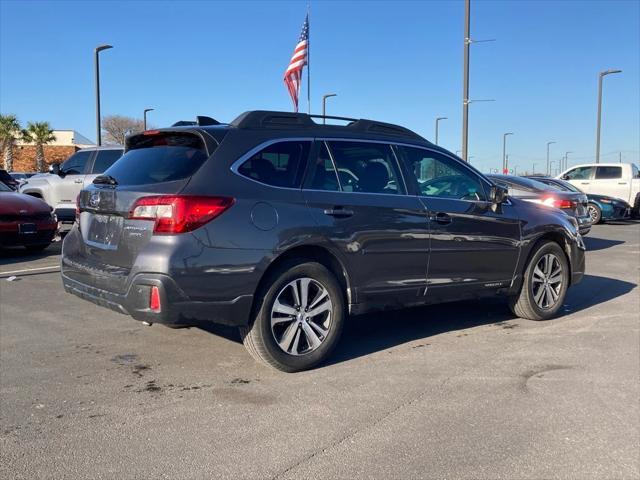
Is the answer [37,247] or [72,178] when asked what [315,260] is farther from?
[72,178]

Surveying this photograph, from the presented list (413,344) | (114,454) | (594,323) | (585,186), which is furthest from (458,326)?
(585,186)

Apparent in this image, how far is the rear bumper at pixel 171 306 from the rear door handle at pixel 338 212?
3.00ft

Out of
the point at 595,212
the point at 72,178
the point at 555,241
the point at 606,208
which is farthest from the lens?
the point at 595,212

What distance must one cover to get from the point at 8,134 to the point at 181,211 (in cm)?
5155

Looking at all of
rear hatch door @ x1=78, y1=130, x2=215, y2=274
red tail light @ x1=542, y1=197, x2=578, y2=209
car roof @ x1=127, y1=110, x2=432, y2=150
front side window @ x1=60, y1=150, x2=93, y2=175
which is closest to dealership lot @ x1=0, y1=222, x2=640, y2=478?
rear hatch door @ x1=78, y1=130, x2=215, y2=274

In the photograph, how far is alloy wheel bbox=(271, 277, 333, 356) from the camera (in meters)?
4.37

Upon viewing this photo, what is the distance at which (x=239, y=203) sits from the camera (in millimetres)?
4082

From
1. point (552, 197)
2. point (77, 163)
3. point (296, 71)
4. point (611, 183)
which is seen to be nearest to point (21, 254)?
point (77, 163)

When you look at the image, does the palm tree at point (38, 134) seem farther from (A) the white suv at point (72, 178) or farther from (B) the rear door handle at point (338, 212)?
(B) the rear door handle at point (338, 212)

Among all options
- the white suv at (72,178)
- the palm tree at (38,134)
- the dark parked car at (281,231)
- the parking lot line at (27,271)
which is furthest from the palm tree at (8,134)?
the dark parked car at (281,231)

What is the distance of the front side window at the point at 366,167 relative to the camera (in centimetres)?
479

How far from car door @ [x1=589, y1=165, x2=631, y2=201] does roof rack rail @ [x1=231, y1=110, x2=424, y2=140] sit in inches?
713

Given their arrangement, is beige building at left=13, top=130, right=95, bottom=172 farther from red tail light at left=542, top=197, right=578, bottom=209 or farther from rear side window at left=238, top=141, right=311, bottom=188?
rear side window at left=238, top=141, right=311, bottom=188

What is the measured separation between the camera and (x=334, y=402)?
392cm
